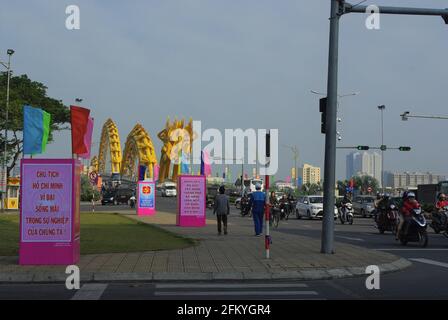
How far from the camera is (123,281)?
11.1 metres

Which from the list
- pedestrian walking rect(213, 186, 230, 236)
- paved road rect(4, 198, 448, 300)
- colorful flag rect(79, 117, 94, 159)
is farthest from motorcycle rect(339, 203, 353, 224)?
colorful flag rect(79, 117, 94, 159)

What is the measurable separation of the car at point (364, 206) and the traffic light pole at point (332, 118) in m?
28.7

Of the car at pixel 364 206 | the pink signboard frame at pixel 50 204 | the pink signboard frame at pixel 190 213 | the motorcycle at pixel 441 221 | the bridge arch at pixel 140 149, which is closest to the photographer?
the pink signboard frame at pixel 50 204

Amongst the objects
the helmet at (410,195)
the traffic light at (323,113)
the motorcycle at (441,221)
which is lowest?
the motorcycle at (441,221)

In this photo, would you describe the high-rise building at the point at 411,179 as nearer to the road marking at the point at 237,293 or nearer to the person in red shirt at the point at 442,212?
the person in red shirt at the point at 442,212

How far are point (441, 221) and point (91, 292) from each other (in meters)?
15.1

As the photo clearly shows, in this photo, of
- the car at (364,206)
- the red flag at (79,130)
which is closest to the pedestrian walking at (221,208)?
the red flag at (79,130)

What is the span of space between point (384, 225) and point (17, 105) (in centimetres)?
3420

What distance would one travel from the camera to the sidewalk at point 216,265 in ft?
37.4

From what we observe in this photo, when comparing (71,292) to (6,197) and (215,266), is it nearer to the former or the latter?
(215,266)

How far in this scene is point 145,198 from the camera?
1517 inches

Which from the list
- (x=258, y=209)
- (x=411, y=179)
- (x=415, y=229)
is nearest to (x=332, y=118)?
(x=415, y=229)

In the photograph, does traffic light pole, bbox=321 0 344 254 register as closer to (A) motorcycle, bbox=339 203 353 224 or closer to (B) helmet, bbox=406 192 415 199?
(B) helmet, bbox=406 192 415 199

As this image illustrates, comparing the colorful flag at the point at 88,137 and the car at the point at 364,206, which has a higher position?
the colorful flag at the point at 88,137
